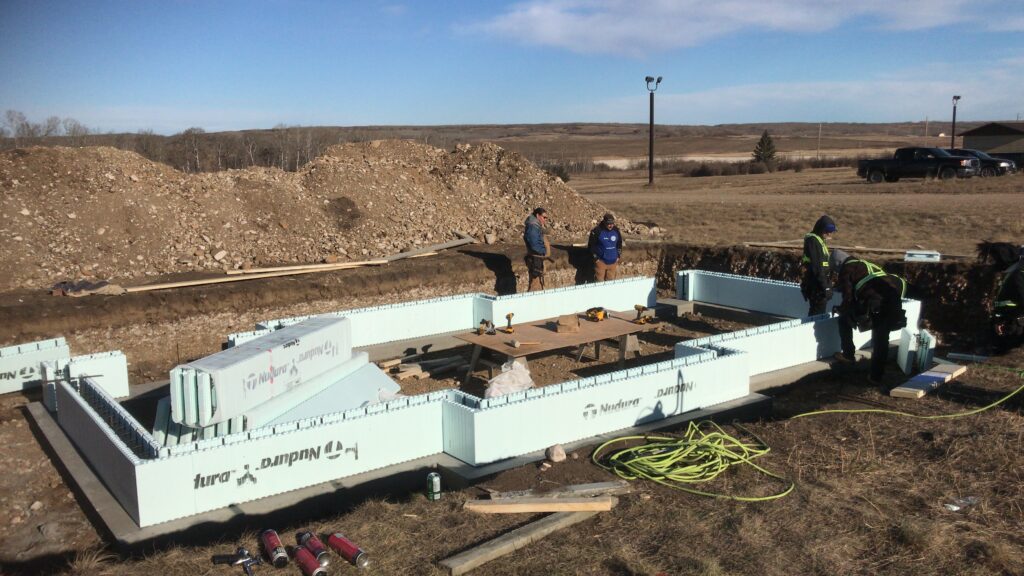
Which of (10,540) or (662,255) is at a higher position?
(662,255)

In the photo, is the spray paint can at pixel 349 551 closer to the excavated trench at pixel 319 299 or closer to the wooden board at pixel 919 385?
the wooden board at pixel 919 385

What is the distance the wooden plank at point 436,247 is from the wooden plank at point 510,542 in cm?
1040

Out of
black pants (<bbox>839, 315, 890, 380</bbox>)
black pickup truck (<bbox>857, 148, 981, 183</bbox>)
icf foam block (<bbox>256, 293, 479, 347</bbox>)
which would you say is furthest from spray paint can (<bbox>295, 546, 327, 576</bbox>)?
black pickup truck (<bbox>857, 148, 981, 183</bbox>)

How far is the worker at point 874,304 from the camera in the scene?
28.6 feet

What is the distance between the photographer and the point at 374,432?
662 cm

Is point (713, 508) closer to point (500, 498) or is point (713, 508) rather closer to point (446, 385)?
point (500, 498)

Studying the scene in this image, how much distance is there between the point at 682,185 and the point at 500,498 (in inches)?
1100

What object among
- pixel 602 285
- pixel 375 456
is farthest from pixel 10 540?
pixel 602 285

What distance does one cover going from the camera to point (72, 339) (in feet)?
35.3

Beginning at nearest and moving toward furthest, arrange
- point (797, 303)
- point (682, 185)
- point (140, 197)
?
point (797, 303), point (140, 197), point (682, 185)

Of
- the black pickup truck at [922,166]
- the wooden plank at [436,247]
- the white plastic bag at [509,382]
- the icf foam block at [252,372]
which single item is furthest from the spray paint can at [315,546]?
the black pickup truck at [922,166]

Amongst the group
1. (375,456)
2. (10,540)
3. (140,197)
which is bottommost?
(10,540)

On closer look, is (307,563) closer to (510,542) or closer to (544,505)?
(510,542)

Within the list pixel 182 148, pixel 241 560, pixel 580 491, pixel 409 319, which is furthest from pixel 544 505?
pixel 182 148
